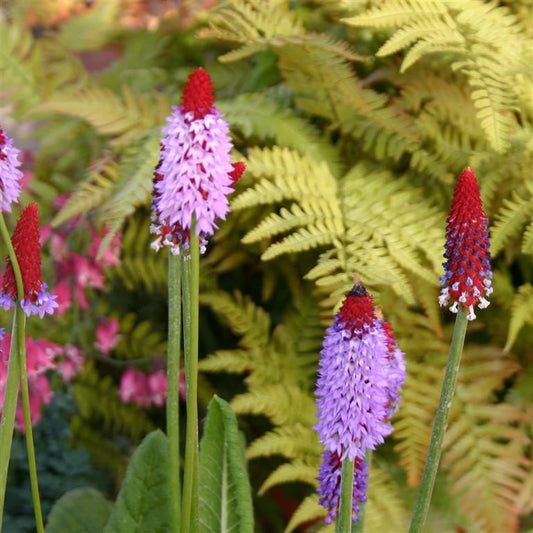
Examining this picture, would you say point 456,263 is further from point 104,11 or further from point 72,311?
point 104,11

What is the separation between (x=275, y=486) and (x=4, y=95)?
102cm

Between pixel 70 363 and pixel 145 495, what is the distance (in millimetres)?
622

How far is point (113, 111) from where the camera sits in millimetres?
1733

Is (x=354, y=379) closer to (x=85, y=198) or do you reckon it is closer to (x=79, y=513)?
(x=79, y=513)

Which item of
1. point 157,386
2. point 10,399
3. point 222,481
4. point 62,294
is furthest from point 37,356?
point 10,399

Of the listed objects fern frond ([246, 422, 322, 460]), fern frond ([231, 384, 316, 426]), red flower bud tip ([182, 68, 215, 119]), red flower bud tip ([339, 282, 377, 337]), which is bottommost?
fern frond ([246, 422, 322, 460])

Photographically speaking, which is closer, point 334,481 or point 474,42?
point 334,481

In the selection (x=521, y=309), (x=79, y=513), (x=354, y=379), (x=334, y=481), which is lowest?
(x=79, y=513)

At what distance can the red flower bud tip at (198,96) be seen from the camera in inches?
29.9

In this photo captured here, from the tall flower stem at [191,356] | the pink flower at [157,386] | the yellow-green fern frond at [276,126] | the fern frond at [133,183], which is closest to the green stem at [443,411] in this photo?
the tall flower stem at [191,356]

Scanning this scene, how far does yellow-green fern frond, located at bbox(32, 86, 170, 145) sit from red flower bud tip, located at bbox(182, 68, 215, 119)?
90cm

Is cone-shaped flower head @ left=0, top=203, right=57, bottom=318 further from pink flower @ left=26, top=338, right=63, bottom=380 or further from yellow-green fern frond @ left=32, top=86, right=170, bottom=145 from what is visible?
yellow-green fern frond @ left=32, top=86, right=170, bottom=145

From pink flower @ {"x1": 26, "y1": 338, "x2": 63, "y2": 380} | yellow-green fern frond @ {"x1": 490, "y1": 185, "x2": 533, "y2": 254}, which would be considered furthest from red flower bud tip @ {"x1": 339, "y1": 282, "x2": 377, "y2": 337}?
pink flower @ {"x1": 26, "y1": 338, "x2": 63, "y2": 380}

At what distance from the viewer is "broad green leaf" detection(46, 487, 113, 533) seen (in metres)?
1.35
